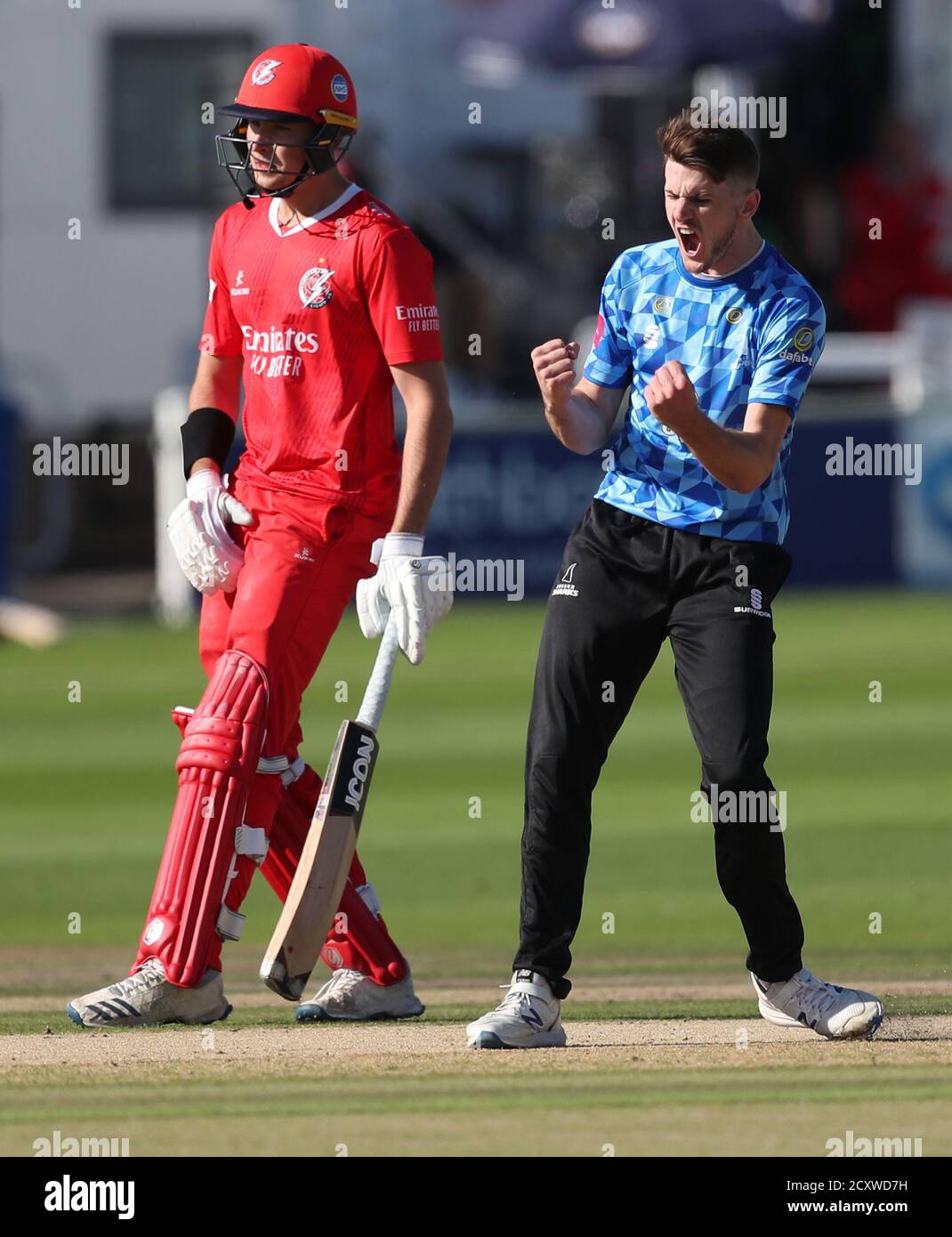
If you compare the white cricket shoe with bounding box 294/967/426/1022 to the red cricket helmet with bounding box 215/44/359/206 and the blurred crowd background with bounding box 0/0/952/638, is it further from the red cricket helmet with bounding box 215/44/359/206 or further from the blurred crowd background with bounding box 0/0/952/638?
the blurred crowd background with bounding box 0/0/952/638

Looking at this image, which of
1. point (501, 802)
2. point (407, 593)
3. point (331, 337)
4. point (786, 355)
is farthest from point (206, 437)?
point (501, 802)

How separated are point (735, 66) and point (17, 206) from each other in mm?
8355

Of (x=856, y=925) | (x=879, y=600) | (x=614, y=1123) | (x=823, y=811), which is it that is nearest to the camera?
(x=614, y=1123)

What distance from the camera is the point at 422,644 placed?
5930mm

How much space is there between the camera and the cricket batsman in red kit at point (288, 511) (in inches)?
232

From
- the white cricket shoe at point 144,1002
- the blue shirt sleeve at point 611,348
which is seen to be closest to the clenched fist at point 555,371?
the blue shirt sleeve at point 611,348

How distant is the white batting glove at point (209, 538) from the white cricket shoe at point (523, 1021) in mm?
1274

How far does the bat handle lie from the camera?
19.5 feet

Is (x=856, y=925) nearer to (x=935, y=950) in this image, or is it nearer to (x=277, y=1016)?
(x=935, y=950)

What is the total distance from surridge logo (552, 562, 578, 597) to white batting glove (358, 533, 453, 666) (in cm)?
26

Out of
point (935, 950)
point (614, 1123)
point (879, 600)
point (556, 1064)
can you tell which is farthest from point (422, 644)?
point (879, 600)

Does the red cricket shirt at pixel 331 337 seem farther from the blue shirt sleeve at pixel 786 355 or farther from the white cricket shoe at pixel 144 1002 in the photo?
the white cricket shoe at pixel 144 1002

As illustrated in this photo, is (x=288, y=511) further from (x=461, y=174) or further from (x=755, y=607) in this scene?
(x=461, y=174)

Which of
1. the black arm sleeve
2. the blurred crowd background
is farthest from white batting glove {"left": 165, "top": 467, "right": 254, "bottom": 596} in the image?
the blurred crowd background
